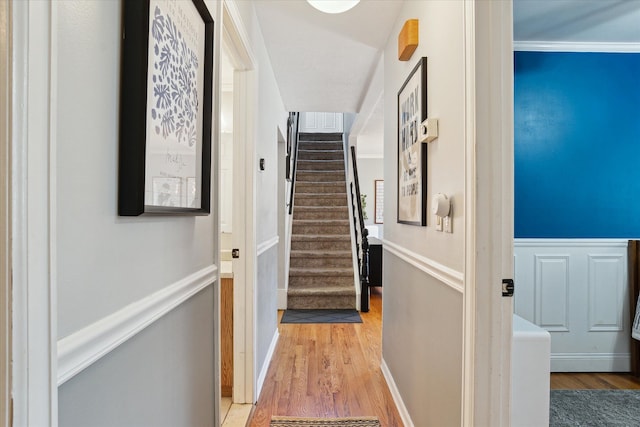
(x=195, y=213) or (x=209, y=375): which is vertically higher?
(x=195, y=213)

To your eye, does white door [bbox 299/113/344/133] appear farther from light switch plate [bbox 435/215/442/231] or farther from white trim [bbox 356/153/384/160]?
light switch plate [bbox 435/215/442/231]

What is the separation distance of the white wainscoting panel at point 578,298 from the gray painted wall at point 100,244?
103 inches

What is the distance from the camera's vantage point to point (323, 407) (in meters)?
2.23

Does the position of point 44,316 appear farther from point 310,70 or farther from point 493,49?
point 310,70

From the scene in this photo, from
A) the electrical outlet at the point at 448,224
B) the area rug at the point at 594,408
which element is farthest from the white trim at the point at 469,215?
the area rug at the point at 594,408

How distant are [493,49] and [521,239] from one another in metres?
1.95

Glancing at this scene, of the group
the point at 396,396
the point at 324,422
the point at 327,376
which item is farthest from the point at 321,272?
the point at 324,422

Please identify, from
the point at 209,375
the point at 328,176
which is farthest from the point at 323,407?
the point at 328,176

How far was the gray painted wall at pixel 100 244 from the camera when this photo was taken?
594 mm

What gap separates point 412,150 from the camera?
6.22 ft

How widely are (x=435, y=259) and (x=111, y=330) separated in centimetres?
126

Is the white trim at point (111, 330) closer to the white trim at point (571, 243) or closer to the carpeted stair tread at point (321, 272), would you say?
the white trim at point (571, 243)

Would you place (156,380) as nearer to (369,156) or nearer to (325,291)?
(325,291)

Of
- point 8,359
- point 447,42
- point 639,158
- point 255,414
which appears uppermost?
point 447,42
